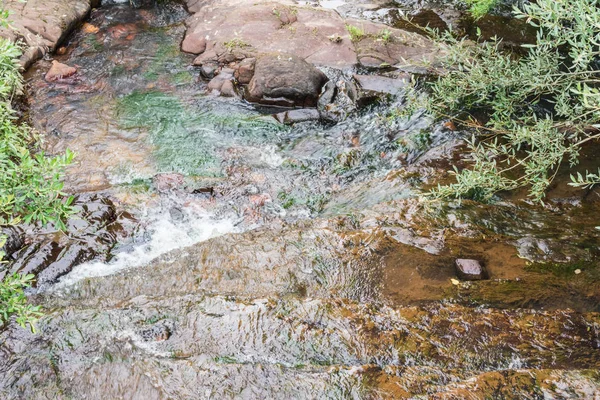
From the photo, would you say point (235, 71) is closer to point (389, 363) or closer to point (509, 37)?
point (509, 37)

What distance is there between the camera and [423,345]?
4.16 meters

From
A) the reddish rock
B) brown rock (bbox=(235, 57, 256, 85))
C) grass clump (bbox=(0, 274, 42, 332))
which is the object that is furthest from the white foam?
the reddish rock

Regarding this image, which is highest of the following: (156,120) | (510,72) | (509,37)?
(510,72)

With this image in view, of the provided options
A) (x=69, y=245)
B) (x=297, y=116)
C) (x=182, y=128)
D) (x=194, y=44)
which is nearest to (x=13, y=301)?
(x=69, y=245)

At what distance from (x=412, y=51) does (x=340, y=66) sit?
5.20 feet

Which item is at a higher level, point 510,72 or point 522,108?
point 510,72

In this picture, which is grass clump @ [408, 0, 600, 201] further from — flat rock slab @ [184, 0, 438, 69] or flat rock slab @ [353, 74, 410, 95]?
flat rock slab @ [184, 0, 438, 69]

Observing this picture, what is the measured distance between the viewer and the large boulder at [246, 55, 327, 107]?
8531mm

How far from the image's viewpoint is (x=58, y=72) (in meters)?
9.23

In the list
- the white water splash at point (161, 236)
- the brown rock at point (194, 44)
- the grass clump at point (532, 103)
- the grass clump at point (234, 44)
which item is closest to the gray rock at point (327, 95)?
the grass clump at point (532, 103)

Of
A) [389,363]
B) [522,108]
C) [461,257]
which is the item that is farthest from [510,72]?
[389,363]

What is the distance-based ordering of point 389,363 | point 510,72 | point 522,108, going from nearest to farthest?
point 389,363 < point 510,72 < point 522,108

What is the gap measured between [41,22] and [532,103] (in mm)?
10052

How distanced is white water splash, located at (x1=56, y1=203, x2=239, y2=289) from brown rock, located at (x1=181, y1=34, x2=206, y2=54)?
498 cm
